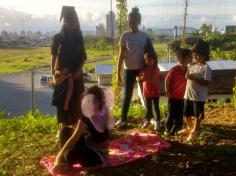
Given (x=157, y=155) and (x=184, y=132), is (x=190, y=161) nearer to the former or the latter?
(x=157, y=155)

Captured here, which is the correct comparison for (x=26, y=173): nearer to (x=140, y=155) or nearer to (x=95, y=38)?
(x=140, y=155)

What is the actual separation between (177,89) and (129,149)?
1.10 metres

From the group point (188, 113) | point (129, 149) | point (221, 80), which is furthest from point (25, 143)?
point (221, 80)

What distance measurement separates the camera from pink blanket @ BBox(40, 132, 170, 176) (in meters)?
4.88

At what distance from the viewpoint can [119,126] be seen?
6.63m

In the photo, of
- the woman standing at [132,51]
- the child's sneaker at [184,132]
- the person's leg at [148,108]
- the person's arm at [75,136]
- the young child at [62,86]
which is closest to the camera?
the person's arm at [75,136]

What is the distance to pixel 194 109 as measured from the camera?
5.64 m

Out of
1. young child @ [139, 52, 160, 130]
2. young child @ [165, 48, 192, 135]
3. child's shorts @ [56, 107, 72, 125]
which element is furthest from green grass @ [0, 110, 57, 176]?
young child @ [165, 48, 192, 135]

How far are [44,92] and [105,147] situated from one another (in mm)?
37218

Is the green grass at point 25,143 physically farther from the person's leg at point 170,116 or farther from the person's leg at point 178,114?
the person's leg at point 178,114

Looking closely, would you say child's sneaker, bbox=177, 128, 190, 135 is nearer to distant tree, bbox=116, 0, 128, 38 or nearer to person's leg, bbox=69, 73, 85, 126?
person's leg, bbox=69, 73, 85, 126

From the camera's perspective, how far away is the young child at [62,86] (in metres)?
5.49

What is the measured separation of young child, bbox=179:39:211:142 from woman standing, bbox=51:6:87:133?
4.63 feet

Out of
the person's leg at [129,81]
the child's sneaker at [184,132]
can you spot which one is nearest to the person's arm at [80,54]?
the person's leg at [129,81]
